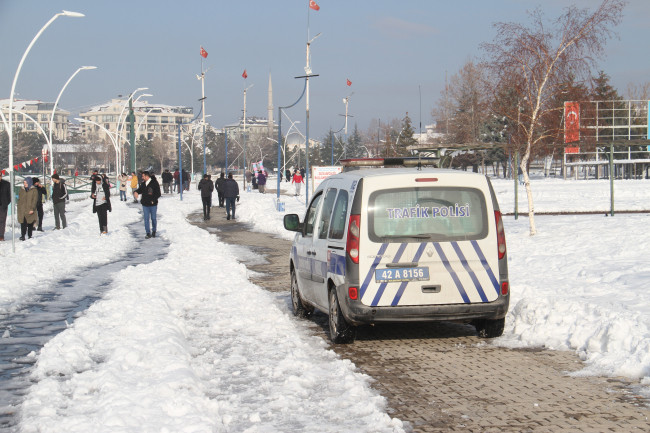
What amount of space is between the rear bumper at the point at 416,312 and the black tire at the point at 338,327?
142 millimetres

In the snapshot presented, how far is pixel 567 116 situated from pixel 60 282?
13.8 metres

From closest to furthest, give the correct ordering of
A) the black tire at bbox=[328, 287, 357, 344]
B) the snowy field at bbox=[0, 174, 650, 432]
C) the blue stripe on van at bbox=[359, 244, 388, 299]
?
the snowy field at bbox=[0, 174, 650, 432] < the blue stripe on van at bbox=[359, 244, 388, 299] < the black tire at bbox=[328, 287, 357, 344]

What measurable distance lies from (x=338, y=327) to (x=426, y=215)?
1.41m

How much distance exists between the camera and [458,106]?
86250 millimetres

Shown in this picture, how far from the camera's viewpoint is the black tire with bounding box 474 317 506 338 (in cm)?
850

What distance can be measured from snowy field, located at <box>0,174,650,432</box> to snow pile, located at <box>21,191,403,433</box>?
1 cm

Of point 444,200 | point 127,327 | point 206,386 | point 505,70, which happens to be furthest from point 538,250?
point 206,386

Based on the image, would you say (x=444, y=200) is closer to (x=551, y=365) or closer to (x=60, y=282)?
(x=551, y=365)

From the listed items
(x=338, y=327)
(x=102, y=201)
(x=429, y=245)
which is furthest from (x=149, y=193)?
(x=429, y=245)

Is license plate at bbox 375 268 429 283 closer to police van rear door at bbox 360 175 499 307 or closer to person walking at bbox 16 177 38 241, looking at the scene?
police van rear door at bbox 360 175 499 307

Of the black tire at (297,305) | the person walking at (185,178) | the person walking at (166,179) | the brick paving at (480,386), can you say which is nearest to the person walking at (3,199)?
the black tire at (297,305)

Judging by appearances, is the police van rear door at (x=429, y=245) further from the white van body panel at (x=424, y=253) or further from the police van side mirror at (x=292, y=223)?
the police van side mirror at (x=292, y=223)

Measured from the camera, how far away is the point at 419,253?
814 cm

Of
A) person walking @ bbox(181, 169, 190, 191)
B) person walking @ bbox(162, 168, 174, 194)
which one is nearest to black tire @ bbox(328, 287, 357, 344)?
person walking @ bbox(181, 169, 190, 191)
